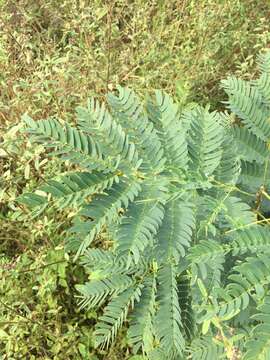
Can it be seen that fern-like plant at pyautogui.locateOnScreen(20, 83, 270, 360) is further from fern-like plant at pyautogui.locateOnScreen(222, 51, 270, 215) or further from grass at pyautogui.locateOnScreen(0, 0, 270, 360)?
grass at pyautogui.locateOnScreen(0, 0, 270, 360)

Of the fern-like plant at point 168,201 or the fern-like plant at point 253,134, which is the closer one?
the fern-like plant at point 168,201

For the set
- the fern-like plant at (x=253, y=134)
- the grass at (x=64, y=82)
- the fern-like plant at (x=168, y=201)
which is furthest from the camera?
the grass at (x=64, y=82)

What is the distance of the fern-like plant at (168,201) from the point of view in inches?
45.3

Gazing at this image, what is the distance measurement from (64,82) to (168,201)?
1.52 meters

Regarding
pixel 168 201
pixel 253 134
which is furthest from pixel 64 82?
pixel 168 201

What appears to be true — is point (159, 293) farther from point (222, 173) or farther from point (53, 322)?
point (53, 322)

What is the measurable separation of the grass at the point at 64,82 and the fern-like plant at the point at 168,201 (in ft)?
3.05

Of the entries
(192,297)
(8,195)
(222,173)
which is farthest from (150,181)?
(8,195)

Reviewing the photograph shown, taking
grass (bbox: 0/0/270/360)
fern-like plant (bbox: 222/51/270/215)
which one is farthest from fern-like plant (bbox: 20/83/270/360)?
grass (bbox: 0/0/270/360)

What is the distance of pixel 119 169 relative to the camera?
4.04ft

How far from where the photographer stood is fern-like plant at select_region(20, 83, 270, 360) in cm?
115

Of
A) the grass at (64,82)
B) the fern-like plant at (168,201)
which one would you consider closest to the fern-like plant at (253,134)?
the fern-like plant at (168,201)

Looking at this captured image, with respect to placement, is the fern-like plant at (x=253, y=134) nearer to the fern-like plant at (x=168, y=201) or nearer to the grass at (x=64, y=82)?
the fern-like plant at (x=168, y=201)

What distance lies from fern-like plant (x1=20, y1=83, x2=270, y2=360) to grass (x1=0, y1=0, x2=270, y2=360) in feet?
3.05
